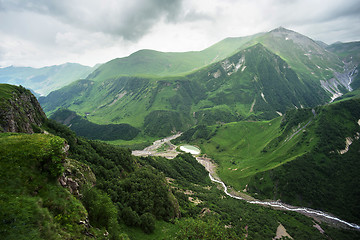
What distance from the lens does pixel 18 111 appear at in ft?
175

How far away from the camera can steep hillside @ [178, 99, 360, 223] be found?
128 metres

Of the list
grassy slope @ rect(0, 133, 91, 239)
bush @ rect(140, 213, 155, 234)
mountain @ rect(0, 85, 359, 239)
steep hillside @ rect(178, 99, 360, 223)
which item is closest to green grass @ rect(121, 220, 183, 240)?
mountain @ rect(0, 85, 359, 239)

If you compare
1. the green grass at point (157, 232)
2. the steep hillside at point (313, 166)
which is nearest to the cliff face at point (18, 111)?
the green grass at point (157, 232)

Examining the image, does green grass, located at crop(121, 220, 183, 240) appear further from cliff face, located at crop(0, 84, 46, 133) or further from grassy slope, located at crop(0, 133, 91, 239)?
cliff face, located at crop(0, 84, 46, 133)

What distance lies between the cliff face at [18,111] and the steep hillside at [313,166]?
508 ft

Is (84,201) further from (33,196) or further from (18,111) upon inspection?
(18,111)

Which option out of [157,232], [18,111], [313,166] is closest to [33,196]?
[157,232]

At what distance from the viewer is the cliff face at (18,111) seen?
46.6 m

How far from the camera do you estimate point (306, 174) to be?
454 feet

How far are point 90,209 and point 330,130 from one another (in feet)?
699

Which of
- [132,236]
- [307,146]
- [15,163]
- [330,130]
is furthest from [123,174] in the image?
[330,130]

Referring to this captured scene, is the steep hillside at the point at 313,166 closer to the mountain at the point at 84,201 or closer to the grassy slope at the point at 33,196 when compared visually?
the mountain at the point at 84,201

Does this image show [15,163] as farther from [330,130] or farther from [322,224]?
[330,130]

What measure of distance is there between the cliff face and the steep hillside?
155 m
